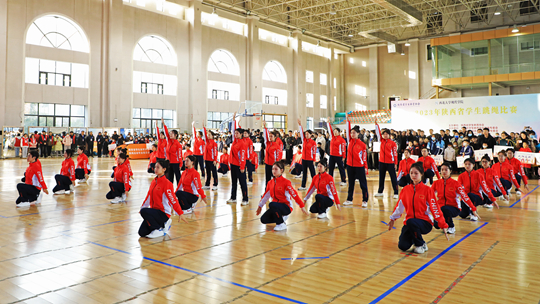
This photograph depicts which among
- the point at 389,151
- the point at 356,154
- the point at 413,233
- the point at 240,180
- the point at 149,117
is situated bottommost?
the point at 413,233

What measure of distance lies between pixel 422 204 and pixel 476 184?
12.0 feet

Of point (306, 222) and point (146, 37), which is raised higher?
point (146, 37)

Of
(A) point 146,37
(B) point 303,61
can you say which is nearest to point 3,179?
(A) point 146,37

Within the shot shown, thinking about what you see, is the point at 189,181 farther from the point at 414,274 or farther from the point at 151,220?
the point at 414,274

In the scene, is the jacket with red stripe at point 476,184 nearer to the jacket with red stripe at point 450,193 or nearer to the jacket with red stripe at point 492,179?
the jacket with red stripe at point 492,179

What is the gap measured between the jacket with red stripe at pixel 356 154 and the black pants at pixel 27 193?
797cm

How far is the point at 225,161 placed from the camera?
51.3ft

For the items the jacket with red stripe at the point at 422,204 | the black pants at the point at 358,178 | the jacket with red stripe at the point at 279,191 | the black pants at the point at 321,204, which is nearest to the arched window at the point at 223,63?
the black pants at the point at 358,178

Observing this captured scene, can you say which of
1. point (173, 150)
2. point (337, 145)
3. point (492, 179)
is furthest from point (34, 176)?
point (492, 179)

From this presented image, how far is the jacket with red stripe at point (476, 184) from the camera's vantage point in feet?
28.0

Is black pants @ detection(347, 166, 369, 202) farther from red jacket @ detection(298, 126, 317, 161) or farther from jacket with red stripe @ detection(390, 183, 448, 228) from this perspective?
jacket with red stripe @ detection(390, 183, 448, 228)

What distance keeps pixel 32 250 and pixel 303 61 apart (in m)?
40.5

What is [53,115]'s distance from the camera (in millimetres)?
27422

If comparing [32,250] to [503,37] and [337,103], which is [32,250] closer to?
[503,37]
